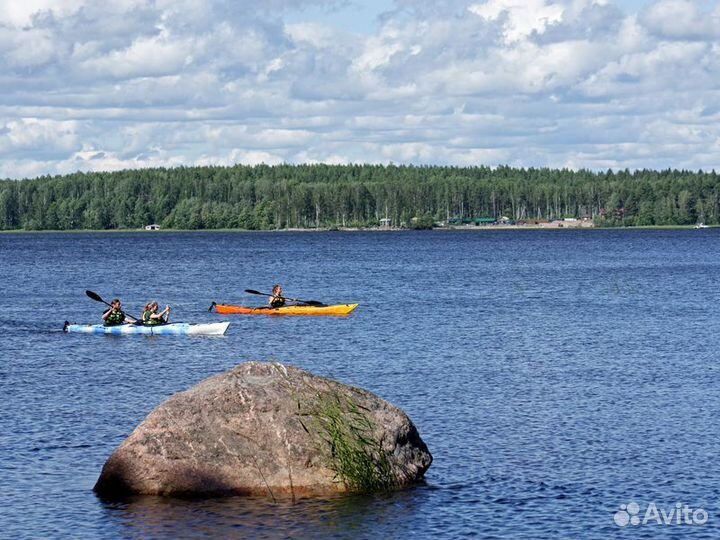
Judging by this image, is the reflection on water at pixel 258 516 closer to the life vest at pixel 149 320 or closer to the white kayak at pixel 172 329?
the white kayak at pixel 172 329

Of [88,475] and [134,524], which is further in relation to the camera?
[88,475]

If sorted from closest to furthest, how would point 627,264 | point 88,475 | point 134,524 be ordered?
point 134,524 < point 88,475 < point 627,264

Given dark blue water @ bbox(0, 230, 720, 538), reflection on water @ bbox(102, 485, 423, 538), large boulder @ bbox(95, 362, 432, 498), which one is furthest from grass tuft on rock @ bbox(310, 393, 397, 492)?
→ dark blue water @ bbox(0, 230, 720, 538)

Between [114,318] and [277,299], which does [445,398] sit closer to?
[114,318]

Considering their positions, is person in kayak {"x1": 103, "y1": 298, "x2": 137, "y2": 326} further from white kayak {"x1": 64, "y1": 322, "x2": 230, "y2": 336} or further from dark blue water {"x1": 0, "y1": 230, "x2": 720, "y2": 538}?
dark blue water {"x1": 0, "y1": 230, "x2": 720, "y2": 538}

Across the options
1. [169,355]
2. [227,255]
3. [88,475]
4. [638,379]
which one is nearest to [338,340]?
[169,355]

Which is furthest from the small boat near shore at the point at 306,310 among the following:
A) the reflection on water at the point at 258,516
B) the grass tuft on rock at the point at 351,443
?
the reflection on water at the point at 258,516

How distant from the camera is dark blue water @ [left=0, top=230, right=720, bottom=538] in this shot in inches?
890

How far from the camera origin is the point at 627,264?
401 ft

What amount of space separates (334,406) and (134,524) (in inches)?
168

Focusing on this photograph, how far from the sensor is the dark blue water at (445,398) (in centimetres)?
2259

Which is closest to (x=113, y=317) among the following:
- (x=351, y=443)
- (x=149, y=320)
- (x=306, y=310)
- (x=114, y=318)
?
(x=114, y=318)

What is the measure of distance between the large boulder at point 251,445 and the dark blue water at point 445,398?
0.48m

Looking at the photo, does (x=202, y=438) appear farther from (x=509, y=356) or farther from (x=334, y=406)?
(x=509, y=356)
